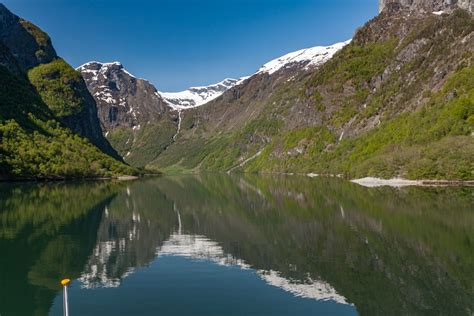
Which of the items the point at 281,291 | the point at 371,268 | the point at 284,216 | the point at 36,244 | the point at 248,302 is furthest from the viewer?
the point at 284,216

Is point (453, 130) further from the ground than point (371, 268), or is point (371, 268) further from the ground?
point (453, 130)

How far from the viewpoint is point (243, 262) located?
42094mm

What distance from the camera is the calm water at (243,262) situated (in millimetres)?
29884

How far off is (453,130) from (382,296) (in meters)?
147

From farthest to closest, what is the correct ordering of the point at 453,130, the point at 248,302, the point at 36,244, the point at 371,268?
the point at 453,130 → the point at 36,244 → the point at 371,268 → the point at 248,302

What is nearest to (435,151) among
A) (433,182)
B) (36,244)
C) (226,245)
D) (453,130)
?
(433,182)

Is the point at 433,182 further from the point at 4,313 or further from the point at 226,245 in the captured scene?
the point at 4,313

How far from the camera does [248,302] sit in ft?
99.5

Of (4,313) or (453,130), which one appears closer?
(4,313)

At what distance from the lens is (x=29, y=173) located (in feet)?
586

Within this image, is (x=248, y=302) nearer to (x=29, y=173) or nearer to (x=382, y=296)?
(x=382, y=296)

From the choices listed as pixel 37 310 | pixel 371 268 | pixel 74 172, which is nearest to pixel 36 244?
pixel 37 310

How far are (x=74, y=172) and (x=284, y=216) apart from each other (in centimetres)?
14533

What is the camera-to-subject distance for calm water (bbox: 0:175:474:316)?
29884mm
